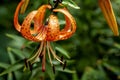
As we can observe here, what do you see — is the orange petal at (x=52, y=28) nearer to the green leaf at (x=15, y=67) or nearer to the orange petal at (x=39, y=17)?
the orange petal at (x=39, y=17)

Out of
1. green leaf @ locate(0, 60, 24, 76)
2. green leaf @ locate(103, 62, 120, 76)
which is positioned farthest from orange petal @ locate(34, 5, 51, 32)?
green leaf @ locate(103, 62, 120, 76)

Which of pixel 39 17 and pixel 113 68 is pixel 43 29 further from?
pixel 113 68

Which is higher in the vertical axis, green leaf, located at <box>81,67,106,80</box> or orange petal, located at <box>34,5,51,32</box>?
orange petal, located at <box>34,5,51,32</box>

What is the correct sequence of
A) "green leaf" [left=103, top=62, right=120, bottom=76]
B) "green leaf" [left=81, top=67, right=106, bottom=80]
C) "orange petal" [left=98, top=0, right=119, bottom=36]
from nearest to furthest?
"orange petal" [left=98, top=0, right=119, bottom=36]
"green leaf" [left=81, top=67, right=106, bottom=80]
"green leaf" [left=103, top=62, right=120, bottom=76]

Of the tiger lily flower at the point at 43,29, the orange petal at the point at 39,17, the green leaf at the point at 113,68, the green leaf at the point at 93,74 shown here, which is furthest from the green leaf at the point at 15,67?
the green leaf at the point at 113,68

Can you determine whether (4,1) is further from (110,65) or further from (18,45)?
(110,65)

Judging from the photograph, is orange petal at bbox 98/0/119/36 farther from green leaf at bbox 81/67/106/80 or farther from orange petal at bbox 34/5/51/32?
green leaf at bbox 81/67/106/80

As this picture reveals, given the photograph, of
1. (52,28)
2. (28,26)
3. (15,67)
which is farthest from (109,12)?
(15,67)

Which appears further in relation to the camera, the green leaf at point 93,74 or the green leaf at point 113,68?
the green leaf at point 113,68
